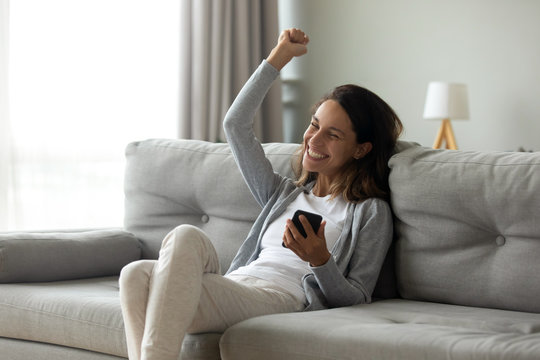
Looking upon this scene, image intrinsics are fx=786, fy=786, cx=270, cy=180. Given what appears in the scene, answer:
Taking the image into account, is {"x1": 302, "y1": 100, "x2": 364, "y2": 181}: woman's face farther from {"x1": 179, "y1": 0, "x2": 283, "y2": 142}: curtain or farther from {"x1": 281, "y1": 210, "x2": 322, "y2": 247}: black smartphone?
{"x1": 179, "y1": 0, "x2": 283, "y2": 142}: curtain

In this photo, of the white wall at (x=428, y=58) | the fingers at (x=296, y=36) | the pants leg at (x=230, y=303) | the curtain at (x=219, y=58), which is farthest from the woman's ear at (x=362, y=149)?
the curtain at (x=219, y=58)

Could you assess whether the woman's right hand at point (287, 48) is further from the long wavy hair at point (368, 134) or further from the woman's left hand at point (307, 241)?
the woman's left hand at point (307, 241)

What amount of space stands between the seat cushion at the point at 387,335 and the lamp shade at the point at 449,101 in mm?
2463

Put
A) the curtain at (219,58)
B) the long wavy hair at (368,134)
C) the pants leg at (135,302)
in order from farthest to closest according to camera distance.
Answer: the curtain at (219,58), the long wavy hair at (368,134), the pants leg at (135,302)

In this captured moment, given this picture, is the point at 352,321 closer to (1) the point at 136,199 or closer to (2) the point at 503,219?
(2) the point at 503,219

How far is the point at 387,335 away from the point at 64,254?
1229mm

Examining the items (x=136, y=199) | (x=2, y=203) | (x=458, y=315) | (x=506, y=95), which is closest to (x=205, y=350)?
(x=458, y=315)

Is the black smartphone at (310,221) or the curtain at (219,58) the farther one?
the curtain at (219,58)

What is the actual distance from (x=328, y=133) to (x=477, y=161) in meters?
0.44

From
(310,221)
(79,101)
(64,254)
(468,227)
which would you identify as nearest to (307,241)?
(310,221)

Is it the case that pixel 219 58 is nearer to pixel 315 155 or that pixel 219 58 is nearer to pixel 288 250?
pixel 315 155

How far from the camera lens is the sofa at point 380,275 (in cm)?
164

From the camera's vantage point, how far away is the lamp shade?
4258 millimetres

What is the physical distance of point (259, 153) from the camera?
232 centimetres
